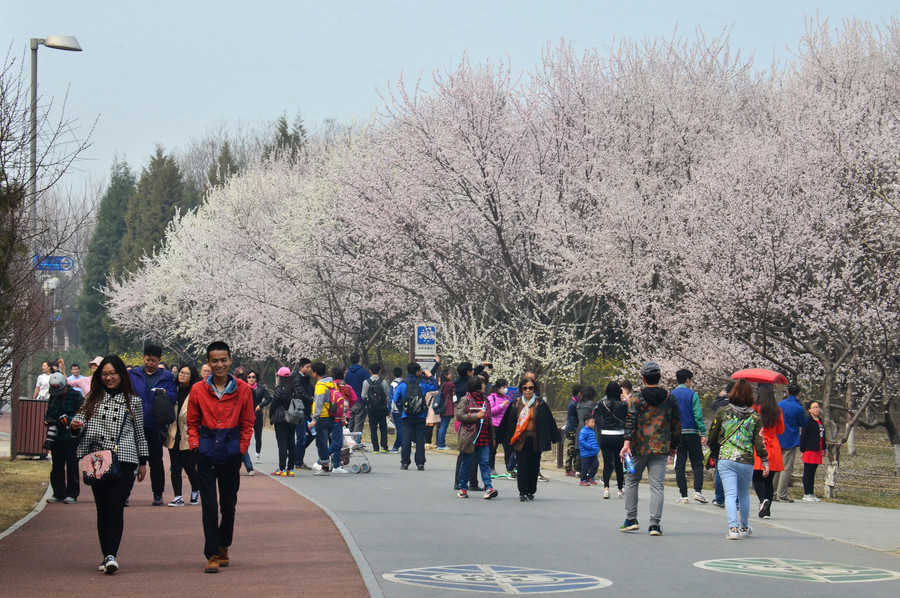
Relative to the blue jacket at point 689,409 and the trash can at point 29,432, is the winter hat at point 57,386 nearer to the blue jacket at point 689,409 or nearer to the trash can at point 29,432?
the blue jacket at point 689,409

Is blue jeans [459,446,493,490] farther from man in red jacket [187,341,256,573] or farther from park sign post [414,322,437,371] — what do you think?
park sign post [414,322,437,371]

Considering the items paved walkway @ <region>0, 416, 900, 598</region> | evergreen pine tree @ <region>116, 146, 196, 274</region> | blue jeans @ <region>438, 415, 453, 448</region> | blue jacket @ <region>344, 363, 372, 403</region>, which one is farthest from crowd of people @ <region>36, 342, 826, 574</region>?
evergreen pine tree @ <region>116, 146, 196, 274</region>

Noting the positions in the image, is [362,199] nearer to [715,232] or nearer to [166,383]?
[715,232]

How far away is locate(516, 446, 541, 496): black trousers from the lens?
15.7 metres

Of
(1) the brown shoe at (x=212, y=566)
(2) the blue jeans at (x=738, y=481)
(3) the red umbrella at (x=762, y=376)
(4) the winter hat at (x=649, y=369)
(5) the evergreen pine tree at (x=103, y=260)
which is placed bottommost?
(1) the brown shoe at (x=212, y=566)

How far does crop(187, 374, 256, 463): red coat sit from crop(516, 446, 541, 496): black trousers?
670 cm

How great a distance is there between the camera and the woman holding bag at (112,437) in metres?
9.26

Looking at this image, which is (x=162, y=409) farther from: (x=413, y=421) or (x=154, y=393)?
(x=413, y=421)

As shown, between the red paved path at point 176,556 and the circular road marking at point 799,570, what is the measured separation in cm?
313

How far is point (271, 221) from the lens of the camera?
43812 mm

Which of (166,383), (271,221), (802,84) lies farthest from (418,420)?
(271,221)

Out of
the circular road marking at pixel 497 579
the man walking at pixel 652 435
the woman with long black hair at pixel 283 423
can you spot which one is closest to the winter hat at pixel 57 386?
the woman with long black hair at pixel 283 423

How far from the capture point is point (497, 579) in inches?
358

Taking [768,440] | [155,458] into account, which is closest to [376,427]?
[155,458]
